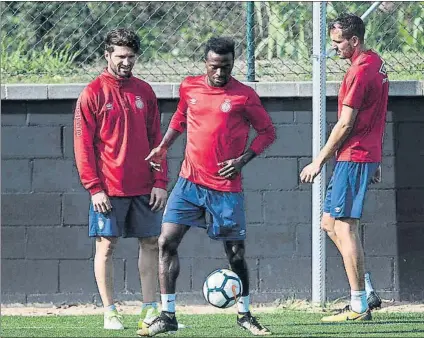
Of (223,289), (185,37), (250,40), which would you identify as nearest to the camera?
(223,289)

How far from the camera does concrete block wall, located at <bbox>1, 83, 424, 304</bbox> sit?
9.00 metres

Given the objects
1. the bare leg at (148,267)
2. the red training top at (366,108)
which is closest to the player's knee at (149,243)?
the bare leg at (148,267)

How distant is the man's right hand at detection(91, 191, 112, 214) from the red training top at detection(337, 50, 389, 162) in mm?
1567

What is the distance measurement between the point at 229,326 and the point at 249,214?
5.31 ft

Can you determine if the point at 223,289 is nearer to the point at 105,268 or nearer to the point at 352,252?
the point at 105,268

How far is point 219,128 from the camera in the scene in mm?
7156

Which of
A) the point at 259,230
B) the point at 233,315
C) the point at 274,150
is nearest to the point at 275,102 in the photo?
the point at 274,150

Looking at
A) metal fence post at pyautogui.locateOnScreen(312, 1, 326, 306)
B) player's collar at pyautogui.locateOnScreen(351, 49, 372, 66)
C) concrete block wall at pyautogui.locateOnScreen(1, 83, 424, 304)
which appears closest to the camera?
player's collar at pyautogui.locateOnScreen(351, 49, 372, 66)

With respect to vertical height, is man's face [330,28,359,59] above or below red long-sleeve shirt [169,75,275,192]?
above

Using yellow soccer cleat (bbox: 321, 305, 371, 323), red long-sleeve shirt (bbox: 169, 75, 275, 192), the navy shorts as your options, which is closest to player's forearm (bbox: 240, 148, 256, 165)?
red long-sleeve shirt (bbox: 169, 75, 275, 192)

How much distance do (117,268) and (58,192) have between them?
759 millimetres

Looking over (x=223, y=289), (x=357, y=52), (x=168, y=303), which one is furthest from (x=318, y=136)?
(x=168, y=303)

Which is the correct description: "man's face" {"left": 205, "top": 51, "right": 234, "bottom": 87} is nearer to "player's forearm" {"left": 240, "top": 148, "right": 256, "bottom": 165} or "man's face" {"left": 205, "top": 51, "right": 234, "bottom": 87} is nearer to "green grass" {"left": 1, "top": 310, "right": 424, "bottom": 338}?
"player's forearm" {"left": 240, "top": 148, "right": 256, "bottom": 165}

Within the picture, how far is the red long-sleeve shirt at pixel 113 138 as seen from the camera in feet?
24.3
